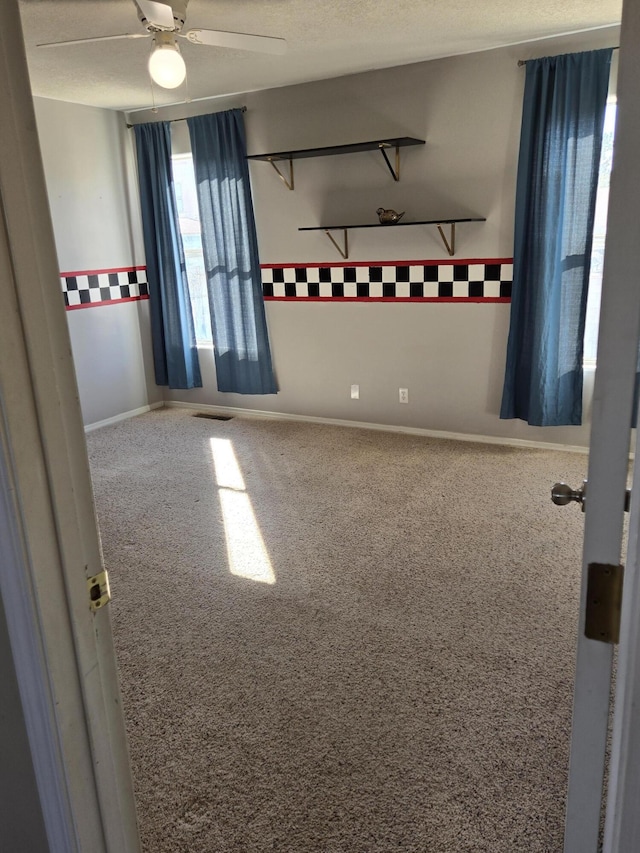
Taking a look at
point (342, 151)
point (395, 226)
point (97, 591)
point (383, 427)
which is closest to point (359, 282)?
point (395, 226)

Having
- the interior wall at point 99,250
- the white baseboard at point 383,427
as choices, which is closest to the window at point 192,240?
the interior wall at point 99,250

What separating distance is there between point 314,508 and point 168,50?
2210 mm

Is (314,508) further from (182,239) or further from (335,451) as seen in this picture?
(182,239)

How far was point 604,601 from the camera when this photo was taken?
2.58 feet

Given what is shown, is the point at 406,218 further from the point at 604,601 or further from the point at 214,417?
the point at 604,601

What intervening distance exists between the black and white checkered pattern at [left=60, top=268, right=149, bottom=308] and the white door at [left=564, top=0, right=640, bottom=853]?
453 centimetres

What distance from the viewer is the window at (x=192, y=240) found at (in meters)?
5.14

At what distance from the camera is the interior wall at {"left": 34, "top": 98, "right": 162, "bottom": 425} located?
4.71 metres

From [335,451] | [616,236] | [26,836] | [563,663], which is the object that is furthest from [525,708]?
[335,451]

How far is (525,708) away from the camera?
1.96 metres

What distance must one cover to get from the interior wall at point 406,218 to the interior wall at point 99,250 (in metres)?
0.48

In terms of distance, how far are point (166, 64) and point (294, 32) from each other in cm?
88

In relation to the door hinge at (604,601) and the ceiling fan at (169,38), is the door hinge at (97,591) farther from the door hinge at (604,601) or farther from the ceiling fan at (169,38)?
the ceiling fan at (169,38)

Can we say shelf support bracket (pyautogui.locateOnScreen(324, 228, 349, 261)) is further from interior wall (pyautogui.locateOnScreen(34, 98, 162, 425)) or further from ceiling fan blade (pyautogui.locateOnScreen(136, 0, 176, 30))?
ceiling fan blade (pyautogui.locateOnScreen(136, 0, 176, 30))
